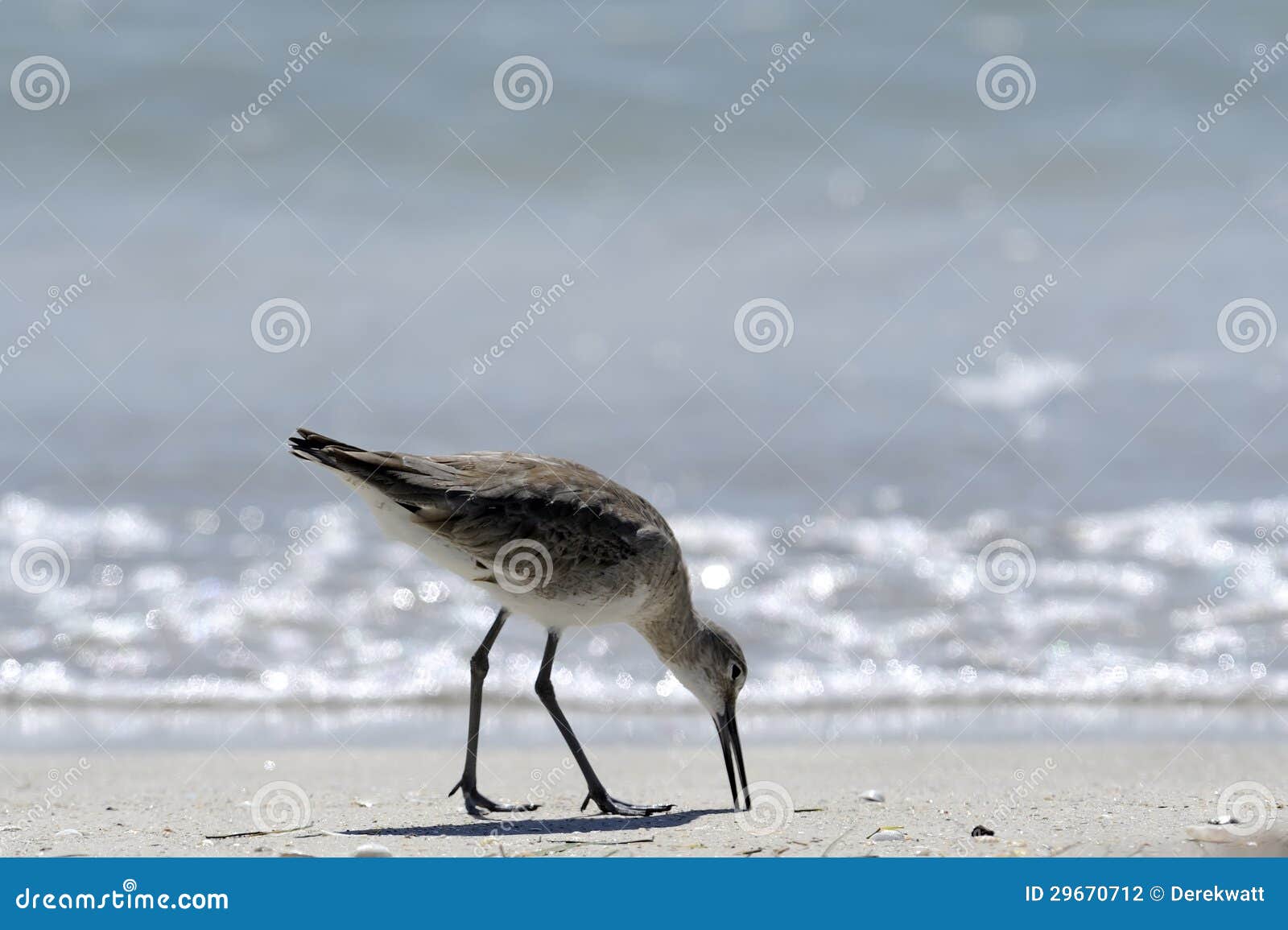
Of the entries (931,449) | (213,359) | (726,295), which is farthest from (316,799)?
(726,295)

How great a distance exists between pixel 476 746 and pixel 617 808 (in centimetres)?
65

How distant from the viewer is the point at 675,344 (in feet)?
42.7

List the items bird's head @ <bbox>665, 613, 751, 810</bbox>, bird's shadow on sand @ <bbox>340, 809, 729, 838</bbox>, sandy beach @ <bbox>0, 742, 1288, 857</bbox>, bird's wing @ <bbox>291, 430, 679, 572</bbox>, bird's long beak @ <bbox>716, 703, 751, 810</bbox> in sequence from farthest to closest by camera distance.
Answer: bird's head @ <bbox>665, 613, 751, 810</bbox> → bird's long beak @ <bbox>716, 703, 751, 810</bbox> → bird's wing @ <bbox>291, 430, 679, 572</bbox> → bird's shadow on sand @ <bbox>340, 809, 729, 838</bbox> → sandy beach @ <bbox>0, 742, 1288, 857</bbox>

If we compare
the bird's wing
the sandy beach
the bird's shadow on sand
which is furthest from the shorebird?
the sandy beach

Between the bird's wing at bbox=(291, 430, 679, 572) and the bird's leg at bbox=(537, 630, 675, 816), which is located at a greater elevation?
the bird's wing at bbox=(291, 430, 679, 572)

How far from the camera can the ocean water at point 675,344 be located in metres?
8.27

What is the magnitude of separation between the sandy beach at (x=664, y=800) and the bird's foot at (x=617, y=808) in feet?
0.24

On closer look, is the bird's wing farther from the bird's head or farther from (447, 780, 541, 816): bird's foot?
(447, 780, 541, 816): bird's foot

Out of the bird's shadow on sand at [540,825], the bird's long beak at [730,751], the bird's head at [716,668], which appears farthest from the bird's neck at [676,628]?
the bird's shadow on sand at [540,825]

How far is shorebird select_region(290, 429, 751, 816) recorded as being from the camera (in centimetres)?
574

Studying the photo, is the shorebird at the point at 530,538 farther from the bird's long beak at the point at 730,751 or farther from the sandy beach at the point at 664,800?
the sandy beach at the point at 664,800

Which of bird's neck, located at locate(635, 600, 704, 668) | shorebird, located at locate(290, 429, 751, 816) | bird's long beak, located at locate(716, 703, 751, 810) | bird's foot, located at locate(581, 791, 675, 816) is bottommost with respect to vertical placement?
bird's foot, located at locate(581, 791, 675, 816)

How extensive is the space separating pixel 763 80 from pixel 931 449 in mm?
7484

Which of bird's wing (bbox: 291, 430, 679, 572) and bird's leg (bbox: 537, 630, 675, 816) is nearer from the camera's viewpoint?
bird's wing (bbox: 291, 430, 679, 572)
